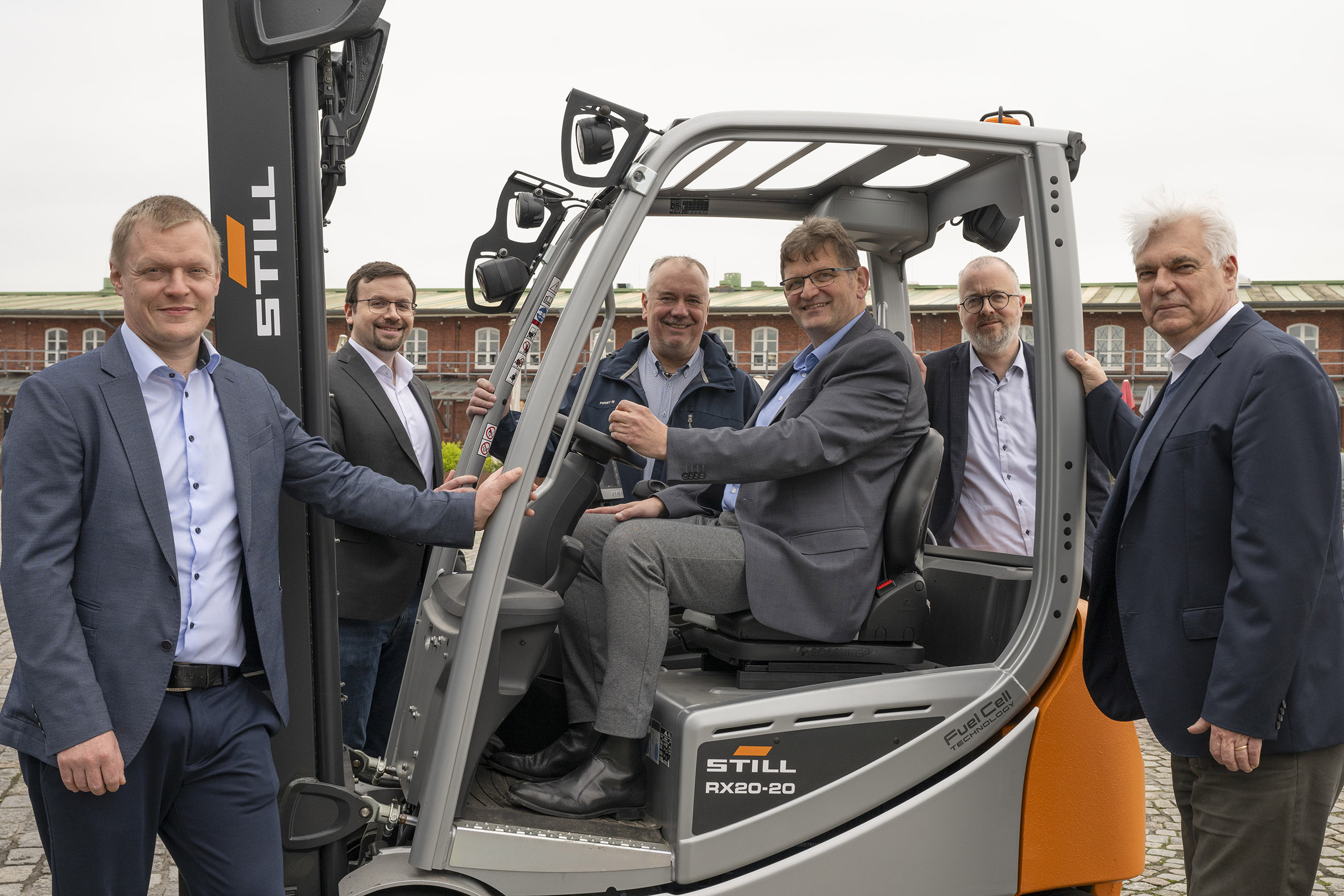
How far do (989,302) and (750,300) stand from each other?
33.3 meters

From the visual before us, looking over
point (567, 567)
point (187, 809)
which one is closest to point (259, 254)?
point (567, 567)

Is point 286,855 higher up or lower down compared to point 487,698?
lower down

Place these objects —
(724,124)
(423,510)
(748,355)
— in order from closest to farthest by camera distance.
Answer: (423,510) → (724,124) → (748,355)

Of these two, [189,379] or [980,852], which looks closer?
[189,379]

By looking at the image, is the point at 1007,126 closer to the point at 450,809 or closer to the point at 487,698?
the point at 487,698

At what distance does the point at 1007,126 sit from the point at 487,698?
2225 mm

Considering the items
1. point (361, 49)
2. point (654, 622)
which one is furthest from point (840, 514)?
point (361, 49)

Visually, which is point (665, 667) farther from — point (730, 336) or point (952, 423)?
point (730, 336)

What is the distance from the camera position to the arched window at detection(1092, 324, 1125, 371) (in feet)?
143

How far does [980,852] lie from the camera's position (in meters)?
3.12

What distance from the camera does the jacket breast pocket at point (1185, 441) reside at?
2523 mm

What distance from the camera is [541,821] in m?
2.98

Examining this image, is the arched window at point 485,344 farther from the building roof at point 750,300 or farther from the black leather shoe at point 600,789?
the black leather shoe at point 600,789

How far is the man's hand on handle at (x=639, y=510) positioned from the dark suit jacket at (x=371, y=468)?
2.64ft
